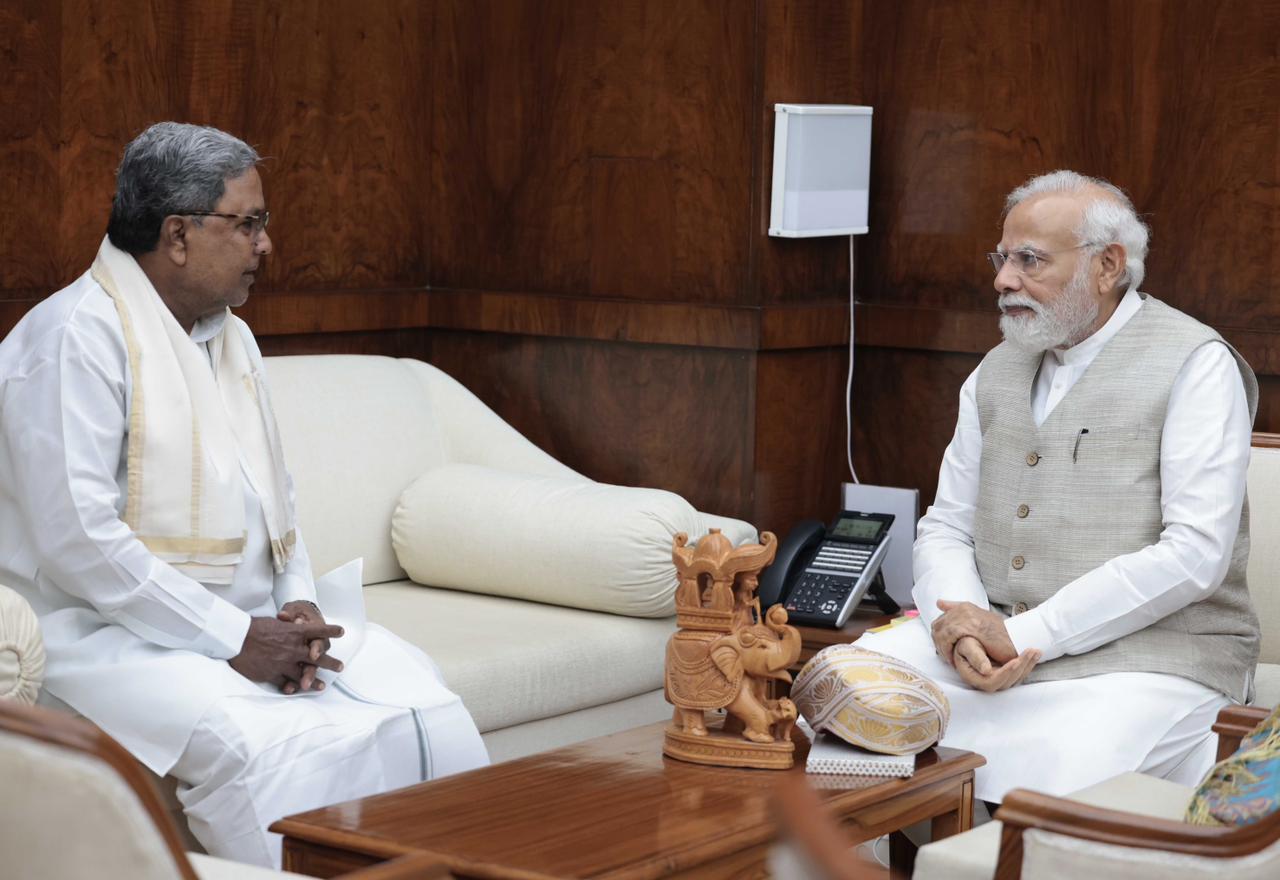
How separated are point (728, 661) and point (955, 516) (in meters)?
1.02

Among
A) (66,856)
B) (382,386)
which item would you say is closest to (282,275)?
(382,386)

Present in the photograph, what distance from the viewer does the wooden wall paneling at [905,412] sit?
5023 millimetres

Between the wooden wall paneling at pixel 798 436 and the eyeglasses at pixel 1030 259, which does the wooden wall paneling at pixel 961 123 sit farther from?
the eyeglasses at pixel 1030 259

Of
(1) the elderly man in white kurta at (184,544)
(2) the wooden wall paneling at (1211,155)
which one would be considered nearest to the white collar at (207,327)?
(1) the elderly man in white kurta at (184,544)

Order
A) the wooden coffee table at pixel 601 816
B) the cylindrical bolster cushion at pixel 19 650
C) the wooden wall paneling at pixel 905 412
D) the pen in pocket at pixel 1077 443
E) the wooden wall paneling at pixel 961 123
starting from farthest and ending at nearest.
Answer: the wooden wall paneling at pixel 905 412
the wooden wall paneling at pixel 961 123
the pen in pocket at pixel 1077 443
the cylindrical bolster cushion at pixel 19 650
the wooden coffee table at pixel 601 816

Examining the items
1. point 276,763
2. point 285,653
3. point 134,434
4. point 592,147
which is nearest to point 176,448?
point 134,434

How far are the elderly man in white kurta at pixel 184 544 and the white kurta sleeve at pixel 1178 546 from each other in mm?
1117

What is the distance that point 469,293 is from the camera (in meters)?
5.32

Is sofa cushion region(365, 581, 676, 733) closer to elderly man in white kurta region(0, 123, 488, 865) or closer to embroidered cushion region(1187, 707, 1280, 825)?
elderly man in white kurta region(0, 123, 488, 865)

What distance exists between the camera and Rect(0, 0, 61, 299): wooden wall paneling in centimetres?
414

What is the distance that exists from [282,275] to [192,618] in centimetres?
183

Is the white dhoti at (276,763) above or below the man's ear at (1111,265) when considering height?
below

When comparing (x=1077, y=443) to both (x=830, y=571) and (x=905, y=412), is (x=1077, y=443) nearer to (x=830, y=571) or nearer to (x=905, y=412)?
(x=830, y=571)

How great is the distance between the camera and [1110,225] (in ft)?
12.1
